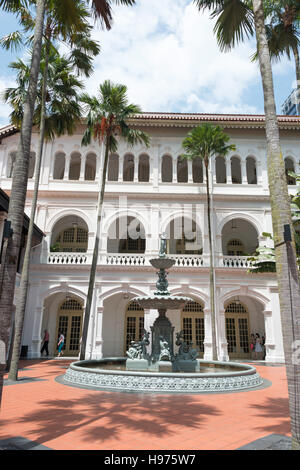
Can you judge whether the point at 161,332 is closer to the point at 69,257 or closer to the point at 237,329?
the point at 69,257

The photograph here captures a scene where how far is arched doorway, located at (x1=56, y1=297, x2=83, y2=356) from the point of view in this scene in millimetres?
23000

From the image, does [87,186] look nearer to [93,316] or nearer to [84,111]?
[84,111]

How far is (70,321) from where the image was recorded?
918 inches

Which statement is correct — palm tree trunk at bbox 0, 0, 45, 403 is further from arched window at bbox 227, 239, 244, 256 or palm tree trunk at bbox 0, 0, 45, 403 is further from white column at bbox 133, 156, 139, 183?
arched window at bbox 227, 239, 244, 256

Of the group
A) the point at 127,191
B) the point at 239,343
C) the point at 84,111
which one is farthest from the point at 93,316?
the point at 84,111

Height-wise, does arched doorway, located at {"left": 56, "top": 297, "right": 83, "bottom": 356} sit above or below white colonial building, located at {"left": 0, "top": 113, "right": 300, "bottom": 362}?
below

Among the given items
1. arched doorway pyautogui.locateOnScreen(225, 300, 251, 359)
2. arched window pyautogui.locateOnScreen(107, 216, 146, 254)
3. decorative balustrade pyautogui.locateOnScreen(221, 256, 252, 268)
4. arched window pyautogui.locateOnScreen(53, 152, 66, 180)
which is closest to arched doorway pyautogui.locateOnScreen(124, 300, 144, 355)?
arched window pyautogui.locateOnScreen(107, 216, 146, 254)

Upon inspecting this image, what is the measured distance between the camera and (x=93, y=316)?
20562 mm

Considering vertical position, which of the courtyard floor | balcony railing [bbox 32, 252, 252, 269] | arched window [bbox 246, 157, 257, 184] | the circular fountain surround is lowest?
the courtyard floor

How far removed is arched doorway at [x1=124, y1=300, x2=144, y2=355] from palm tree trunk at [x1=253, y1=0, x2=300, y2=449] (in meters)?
19.0

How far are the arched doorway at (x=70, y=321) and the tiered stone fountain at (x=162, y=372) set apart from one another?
9307 mm

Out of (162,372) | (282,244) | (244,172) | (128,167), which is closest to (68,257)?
(128,167)

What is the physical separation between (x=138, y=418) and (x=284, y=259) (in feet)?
13.6

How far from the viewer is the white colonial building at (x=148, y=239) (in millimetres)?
20953
